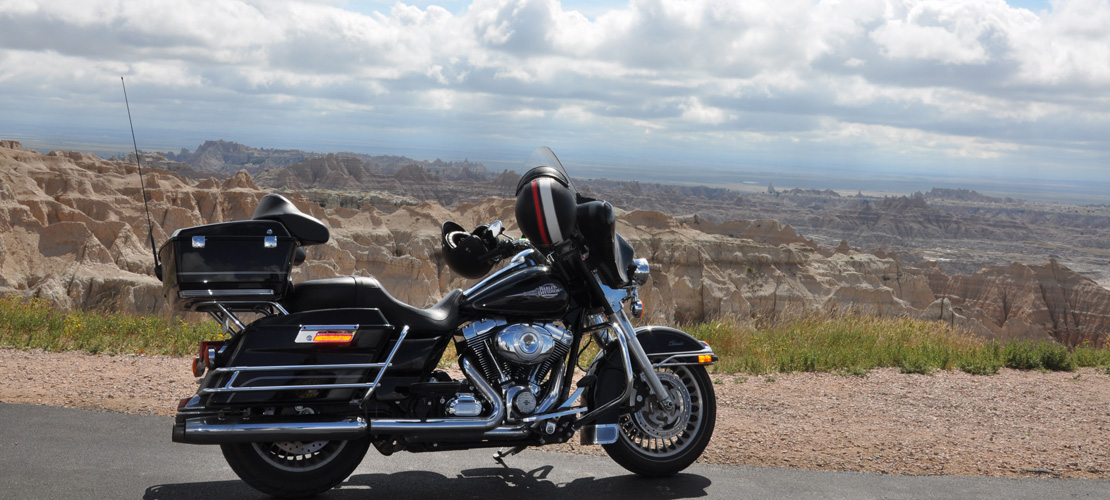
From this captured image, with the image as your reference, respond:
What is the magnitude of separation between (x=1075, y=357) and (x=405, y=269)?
31.7 m

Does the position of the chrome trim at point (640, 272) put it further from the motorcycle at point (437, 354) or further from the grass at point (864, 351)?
the grass at point (864, 351)

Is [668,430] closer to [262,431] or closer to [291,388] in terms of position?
[291,388]

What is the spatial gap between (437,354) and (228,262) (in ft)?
3.77

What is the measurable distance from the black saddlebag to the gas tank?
0.98 metres

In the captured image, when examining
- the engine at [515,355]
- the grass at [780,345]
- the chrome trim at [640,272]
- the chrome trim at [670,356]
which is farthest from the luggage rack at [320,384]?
the grass at [780,345]

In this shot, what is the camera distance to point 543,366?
4637 mm

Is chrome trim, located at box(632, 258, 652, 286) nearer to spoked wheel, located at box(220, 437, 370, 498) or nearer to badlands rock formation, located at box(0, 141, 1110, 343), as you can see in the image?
spoked wheel, located at box(220, 437, 370, 498)

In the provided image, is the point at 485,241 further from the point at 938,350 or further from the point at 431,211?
the point at 431,211

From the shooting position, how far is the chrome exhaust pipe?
4117mm

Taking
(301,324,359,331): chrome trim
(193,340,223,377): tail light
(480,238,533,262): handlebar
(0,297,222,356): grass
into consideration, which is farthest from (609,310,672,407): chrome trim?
(0,297,222,356): grass

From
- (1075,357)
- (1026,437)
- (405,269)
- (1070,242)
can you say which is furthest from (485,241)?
(1070,242)

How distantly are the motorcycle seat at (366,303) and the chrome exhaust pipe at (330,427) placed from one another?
26 centimetres

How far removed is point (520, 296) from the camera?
4590mm

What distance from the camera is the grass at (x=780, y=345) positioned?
8.33 m
